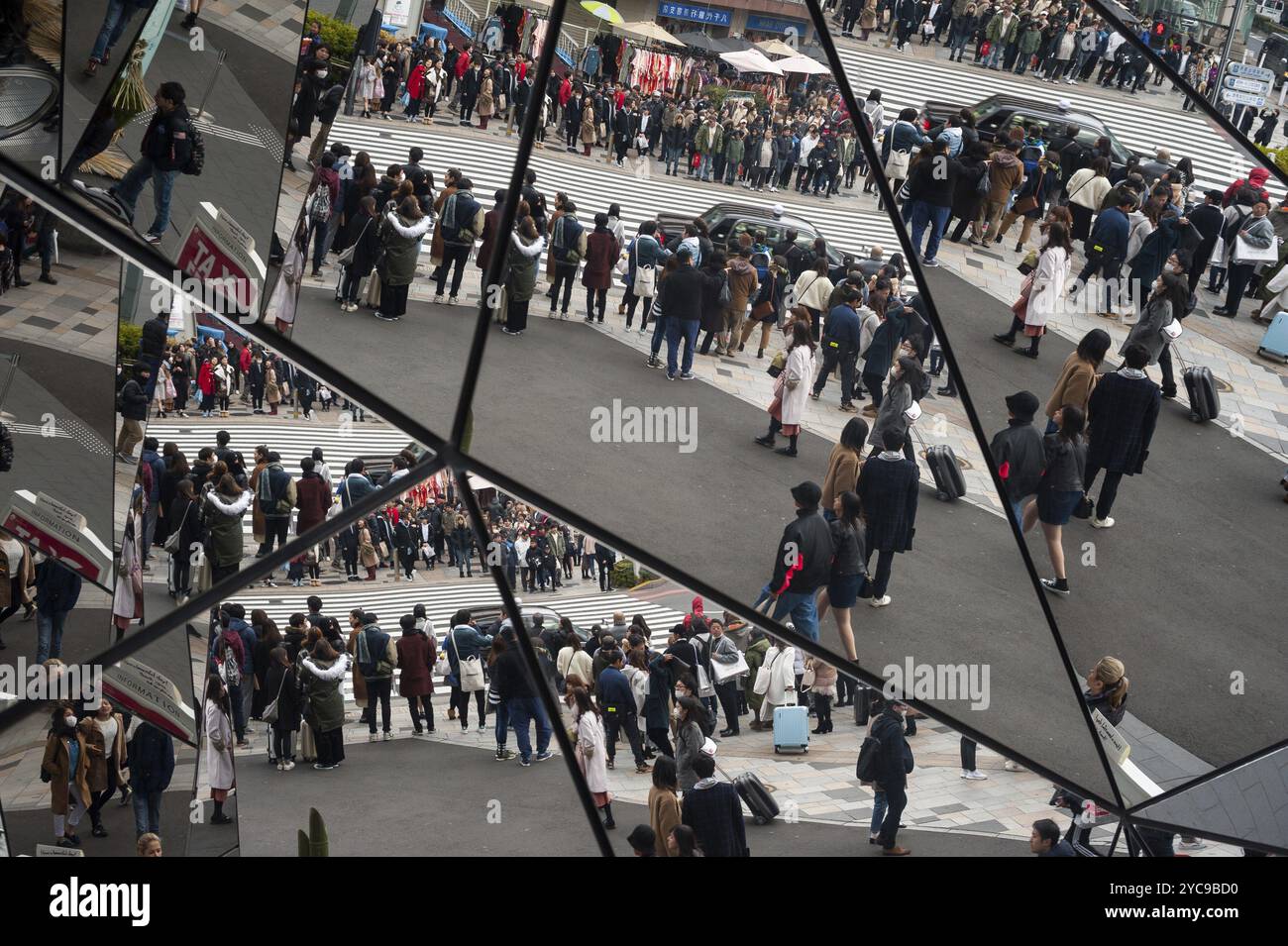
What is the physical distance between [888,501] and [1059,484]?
44.4 inches

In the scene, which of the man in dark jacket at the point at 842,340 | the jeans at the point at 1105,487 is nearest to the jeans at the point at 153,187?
the man in dark jacket at the point at 842,340

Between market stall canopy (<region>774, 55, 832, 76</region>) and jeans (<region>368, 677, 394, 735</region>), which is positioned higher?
market stall canopy (<region>774, 55, 832, 76</region>)

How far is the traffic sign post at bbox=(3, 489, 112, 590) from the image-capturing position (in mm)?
9008

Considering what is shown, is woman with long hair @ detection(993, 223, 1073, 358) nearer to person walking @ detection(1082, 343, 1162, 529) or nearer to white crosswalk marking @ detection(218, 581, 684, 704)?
person walking @ detection(1082, 343, 1162, 529)

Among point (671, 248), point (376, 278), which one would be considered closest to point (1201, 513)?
→ point (671, 248)

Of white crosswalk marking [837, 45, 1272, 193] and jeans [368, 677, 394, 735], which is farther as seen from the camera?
jeans [368, 677, 394, 735]

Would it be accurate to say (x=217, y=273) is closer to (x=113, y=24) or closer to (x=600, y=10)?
(x=113, y=24)

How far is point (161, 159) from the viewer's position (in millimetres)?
8367

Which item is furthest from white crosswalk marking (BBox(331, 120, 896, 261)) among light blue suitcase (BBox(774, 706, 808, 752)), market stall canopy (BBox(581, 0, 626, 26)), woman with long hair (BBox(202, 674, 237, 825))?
woman with long hair (BBox(202, 674, 237, 825))

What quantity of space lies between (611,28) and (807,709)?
13.1ft

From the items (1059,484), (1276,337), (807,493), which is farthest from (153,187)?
(1276,337)

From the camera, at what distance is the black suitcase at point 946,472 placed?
8.66 m

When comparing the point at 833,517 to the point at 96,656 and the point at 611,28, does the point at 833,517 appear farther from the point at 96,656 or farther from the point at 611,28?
the point at 96,656
